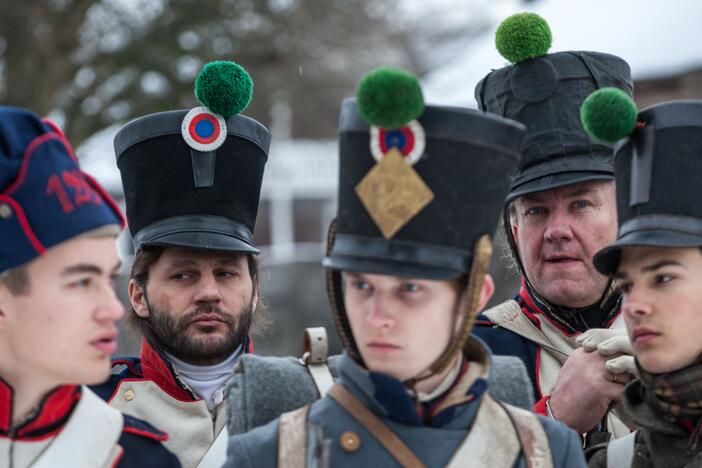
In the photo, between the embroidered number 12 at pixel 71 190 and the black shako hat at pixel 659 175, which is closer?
the embroidered number 12 at pixel 71 190

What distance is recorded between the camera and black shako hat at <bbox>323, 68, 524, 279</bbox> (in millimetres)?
3105

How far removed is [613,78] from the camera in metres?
4.45

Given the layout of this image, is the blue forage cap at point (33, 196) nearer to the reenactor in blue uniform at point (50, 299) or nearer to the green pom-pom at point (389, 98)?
the reenactor in blue uniform at point (50, 299)

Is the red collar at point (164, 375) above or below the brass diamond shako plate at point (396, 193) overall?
below

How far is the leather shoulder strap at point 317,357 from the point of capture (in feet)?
11.5

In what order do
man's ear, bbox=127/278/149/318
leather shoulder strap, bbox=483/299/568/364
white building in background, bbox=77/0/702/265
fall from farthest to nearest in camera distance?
white building in background, bbox=77/0/702/265, man's ear, bbox=127/278/149/318, leather shoulder strap, bbox=483/299/568/364

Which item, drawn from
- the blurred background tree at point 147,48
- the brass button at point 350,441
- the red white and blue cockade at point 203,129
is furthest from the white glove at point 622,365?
the blurred background tree at point 147,48

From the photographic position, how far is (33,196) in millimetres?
3133

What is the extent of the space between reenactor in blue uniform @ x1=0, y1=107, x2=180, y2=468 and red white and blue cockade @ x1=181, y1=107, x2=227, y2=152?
1007mm

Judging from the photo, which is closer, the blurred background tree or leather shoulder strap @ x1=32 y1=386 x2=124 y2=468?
leather shoulder strap @ x1=32 y1=386 x2=124 y2=468

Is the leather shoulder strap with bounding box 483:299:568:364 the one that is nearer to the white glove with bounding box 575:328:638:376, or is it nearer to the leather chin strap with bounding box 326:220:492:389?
the white glove with bounding box 575:328:638:376

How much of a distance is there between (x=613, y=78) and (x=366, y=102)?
1.75 m

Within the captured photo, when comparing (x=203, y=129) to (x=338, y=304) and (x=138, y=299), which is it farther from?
(x=338, y=304)

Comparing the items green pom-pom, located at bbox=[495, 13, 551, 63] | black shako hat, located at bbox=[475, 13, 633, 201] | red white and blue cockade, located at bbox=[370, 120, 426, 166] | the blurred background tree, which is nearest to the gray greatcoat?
red white and blue cockade, located at bbox=[370, 120, 426, 166]
